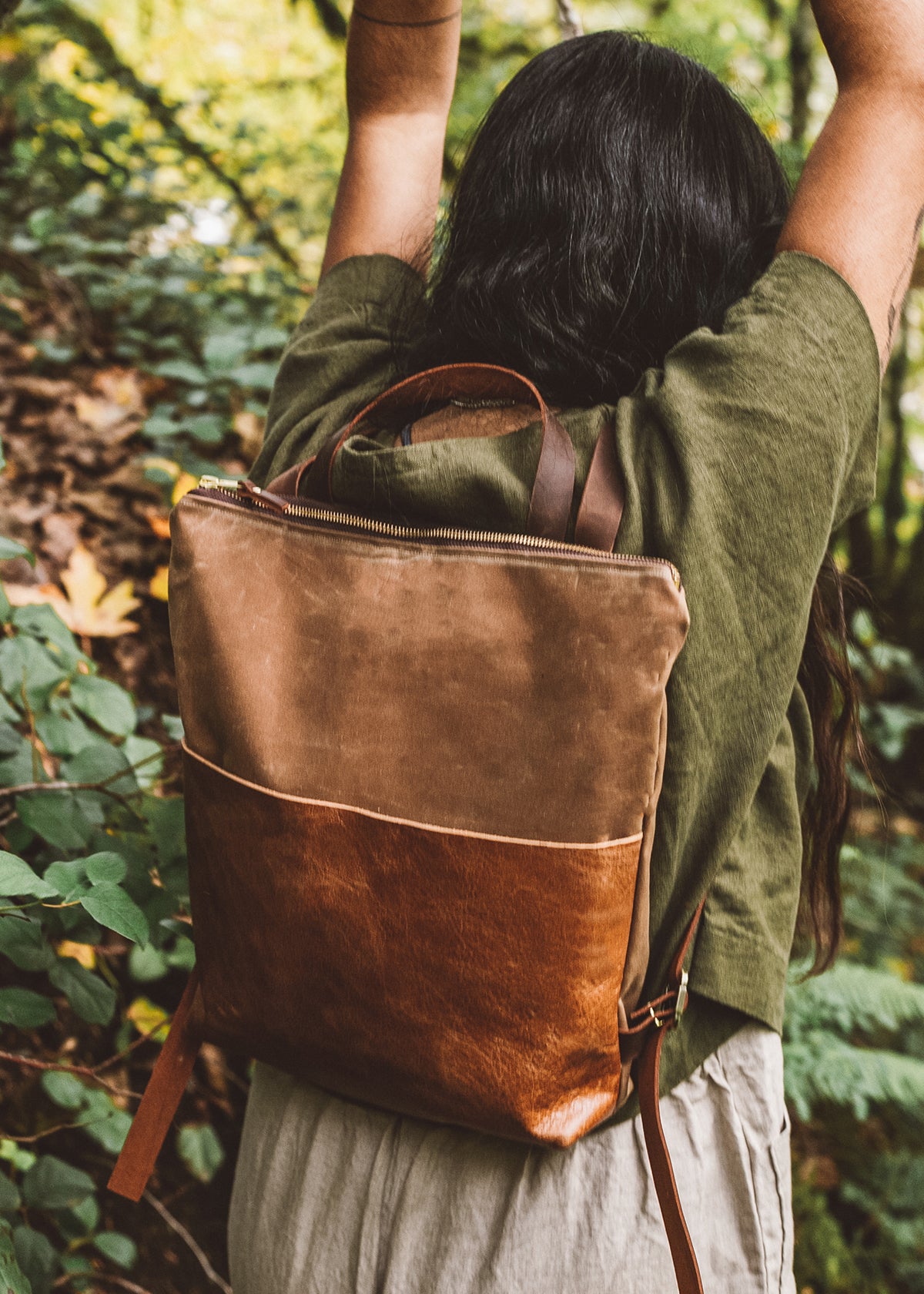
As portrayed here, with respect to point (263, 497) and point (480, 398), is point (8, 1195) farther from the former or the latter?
point (480, 398)

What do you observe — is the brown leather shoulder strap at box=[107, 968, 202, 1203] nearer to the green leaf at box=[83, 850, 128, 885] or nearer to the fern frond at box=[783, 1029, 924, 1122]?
the green leaf at box=[83, 850, 128, 885]

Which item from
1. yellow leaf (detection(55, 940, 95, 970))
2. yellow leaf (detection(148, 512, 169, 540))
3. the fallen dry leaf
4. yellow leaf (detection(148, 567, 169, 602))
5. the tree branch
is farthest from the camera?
the tree branch

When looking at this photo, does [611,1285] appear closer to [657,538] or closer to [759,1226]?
[759,1226]

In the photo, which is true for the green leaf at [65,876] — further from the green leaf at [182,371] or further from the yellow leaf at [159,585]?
the green leaf at [182,371]

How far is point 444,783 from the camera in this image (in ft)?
2.85

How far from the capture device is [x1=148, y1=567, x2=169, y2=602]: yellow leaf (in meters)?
2.18

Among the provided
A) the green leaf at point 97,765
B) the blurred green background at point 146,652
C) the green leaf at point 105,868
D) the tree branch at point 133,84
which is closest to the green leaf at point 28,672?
the blurred green background at point 146,652

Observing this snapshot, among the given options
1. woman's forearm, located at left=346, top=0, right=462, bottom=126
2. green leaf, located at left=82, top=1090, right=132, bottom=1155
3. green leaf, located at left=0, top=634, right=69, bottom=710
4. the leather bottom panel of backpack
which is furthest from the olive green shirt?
green leaf, located at left=82, top=1090, right=132, bottom=1155

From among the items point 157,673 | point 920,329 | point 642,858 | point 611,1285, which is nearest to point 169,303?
point 157,673

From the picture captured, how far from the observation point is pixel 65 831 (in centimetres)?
128

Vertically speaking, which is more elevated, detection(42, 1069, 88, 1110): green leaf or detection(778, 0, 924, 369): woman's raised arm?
detection(778, 0, 924, 369): woman's raised arm

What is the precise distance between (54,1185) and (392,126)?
1.59 meters

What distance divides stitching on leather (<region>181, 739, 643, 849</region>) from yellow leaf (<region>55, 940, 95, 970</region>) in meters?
0.77

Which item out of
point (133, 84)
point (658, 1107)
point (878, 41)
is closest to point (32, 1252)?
point (658, 1107)
